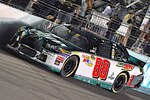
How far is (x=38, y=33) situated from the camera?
40.8 ft

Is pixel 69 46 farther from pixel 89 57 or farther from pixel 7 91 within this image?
pixel 7 91

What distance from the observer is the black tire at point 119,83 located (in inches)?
537

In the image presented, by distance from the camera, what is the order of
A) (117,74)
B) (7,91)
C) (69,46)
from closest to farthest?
1. (7,91)
2. (69,46)
3. (117,74)

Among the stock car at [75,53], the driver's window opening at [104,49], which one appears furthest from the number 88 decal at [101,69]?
the driver's window opening at [104,49]

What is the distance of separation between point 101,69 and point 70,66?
125 cm

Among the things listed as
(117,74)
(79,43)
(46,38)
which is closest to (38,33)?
(46,38)

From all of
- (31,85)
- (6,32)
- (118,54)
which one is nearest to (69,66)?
(118,54)

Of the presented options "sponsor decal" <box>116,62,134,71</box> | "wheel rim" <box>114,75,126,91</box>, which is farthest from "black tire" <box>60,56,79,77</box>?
"wheel rim" <box>114,75,126,91</box>

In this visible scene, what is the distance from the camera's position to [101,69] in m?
12.9

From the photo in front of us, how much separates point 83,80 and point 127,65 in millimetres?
1866

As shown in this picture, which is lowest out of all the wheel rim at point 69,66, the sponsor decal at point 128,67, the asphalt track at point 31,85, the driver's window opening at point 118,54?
the asphalt track at point 31,85

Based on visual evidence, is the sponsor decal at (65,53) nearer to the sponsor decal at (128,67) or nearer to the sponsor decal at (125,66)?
the sponsor decal at (125,66)

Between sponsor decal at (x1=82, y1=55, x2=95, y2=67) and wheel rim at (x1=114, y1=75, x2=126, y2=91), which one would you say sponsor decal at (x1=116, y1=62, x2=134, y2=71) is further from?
sponsor decal at (x1=82, y1=55, x2=95, y2=67)

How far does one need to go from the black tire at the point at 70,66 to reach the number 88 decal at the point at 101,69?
85 centimetres
